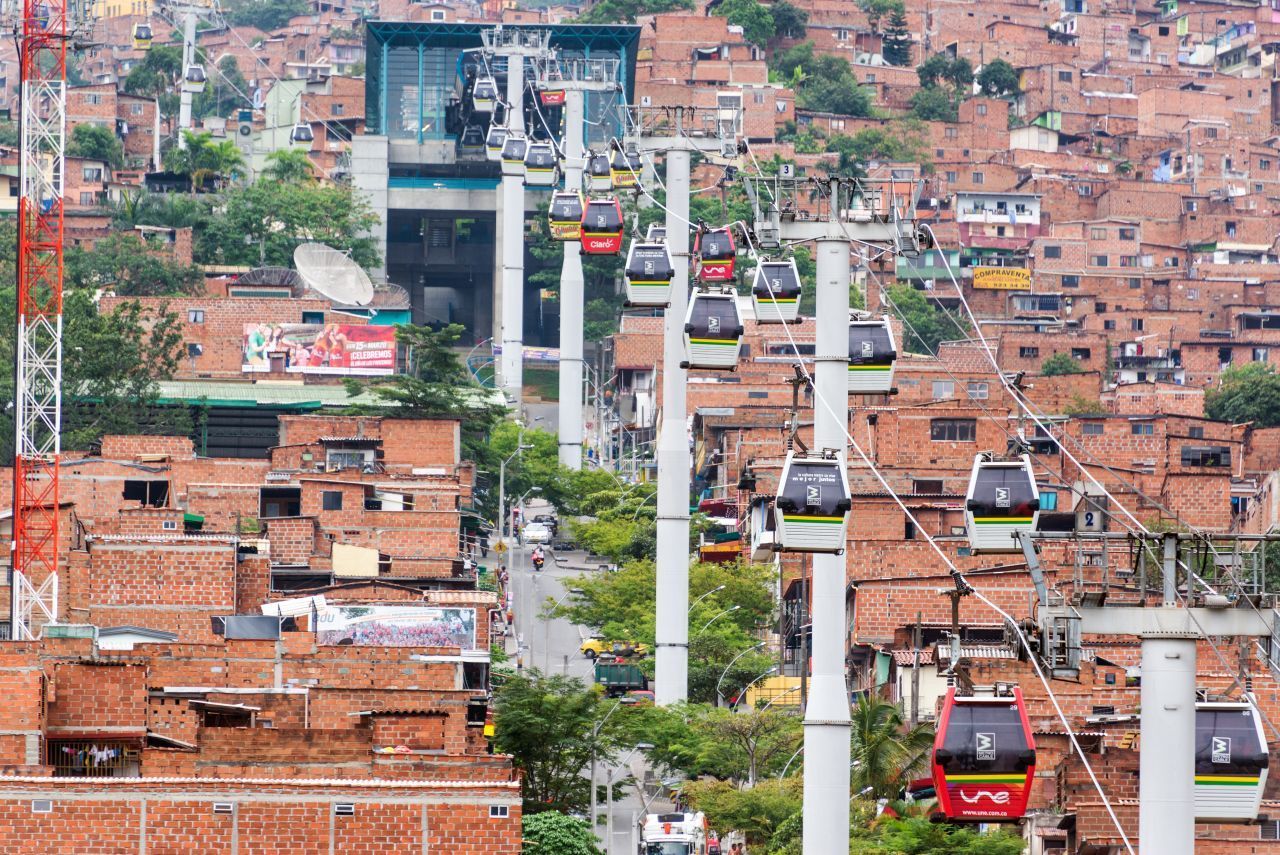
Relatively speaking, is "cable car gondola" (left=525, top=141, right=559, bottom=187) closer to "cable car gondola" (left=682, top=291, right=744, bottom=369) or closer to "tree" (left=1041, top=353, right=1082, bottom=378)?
"tree" (left=1041, top=353, right=1082, bottom=378)

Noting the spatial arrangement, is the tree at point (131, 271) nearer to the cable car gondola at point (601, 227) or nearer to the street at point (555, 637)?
the street at point (555, 637)

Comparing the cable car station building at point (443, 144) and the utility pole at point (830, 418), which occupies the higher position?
the cable car station building at point (443, 144)

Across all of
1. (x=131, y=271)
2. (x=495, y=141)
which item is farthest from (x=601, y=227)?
(x=131, y=271)

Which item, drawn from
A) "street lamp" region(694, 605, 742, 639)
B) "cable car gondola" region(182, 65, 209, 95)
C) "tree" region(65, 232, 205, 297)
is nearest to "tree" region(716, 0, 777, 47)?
"cable car gondola" region(182, 65, 209, 95)

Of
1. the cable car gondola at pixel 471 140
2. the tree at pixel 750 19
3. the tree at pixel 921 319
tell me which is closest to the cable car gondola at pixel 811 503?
the tree at pixel 921 319

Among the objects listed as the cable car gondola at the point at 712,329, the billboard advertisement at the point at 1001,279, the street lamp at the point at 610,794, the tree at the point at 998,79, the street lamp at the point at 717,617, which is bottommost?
the street lamp at the point at 610,794

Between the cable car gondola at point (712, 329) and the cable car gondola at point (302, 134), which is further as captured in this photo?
the cable car gondola at point (302, 134)
